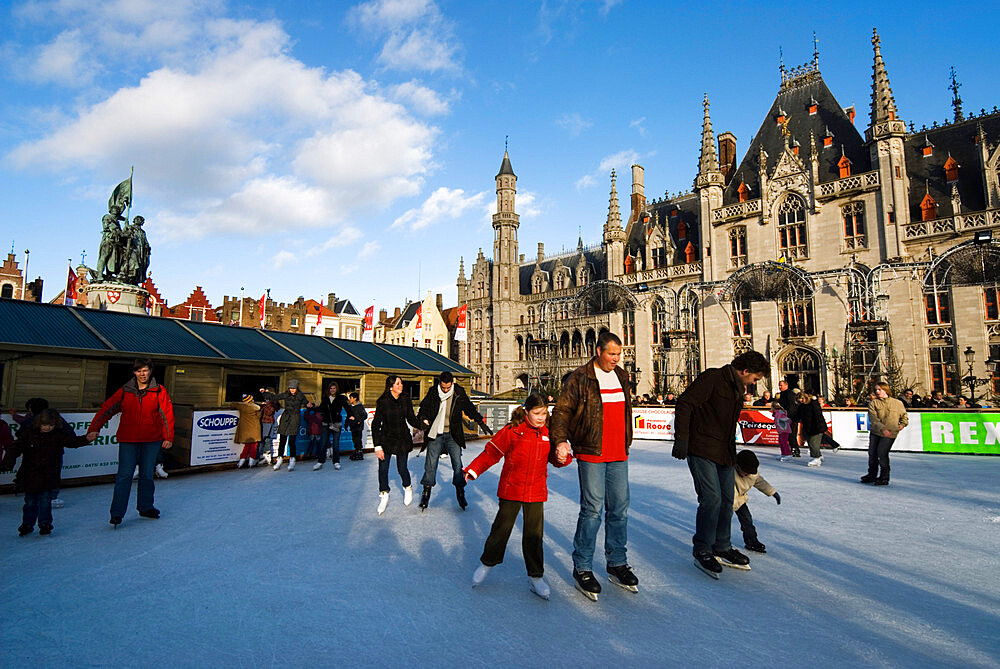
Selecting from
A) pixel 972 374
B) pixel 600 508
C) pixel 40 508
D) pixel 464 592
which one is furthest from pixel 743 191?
pixel 40 508

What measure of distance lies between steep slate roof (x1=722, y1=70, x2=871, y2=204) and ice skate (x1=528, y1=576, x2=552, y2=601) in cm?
3552

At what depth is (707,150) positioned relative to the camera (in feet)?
120

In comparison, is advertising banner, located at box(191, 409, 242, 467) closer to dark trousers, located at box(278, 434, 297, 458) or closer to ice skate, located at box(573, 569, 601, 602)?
dark trousers, located at box(278, 434, 297, 458)

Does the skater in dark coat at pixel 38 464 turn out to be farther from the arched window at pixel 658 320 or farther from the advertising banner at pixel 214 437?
the arched window at pixel 658 320

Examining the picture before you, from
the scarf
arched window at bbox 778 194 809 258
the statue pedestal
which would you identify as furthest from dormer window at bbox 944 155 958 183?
the statue pedestal

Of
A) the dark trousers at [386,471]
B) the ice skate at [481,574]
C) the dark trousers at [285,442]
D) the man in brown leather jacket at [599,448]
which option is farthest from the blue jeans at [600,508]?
the dark trousers at [285,442]

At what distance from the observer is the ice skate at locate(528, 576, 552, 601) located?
4.28 meters

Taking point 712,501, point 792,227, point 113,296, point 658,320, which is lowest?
point 712,501

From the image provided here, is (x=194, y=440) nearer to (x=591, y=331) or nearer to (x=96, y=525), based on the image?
(x=96, y=525)

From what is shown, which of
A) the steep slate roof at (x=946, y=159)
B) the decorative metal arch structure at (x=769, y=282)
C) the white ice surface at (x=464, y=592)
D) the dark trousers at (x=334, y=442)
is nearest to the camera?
the white ice surface at (x=464, y=592)

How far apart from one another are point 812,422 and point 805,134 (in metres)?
29.9

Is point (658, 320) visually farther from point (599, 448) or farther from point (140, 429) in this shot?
point (140, 429)

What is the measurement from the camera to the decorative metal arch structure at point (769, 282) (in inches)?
1177

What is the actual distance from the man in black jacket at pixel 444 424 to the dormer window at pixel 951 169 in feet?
113
